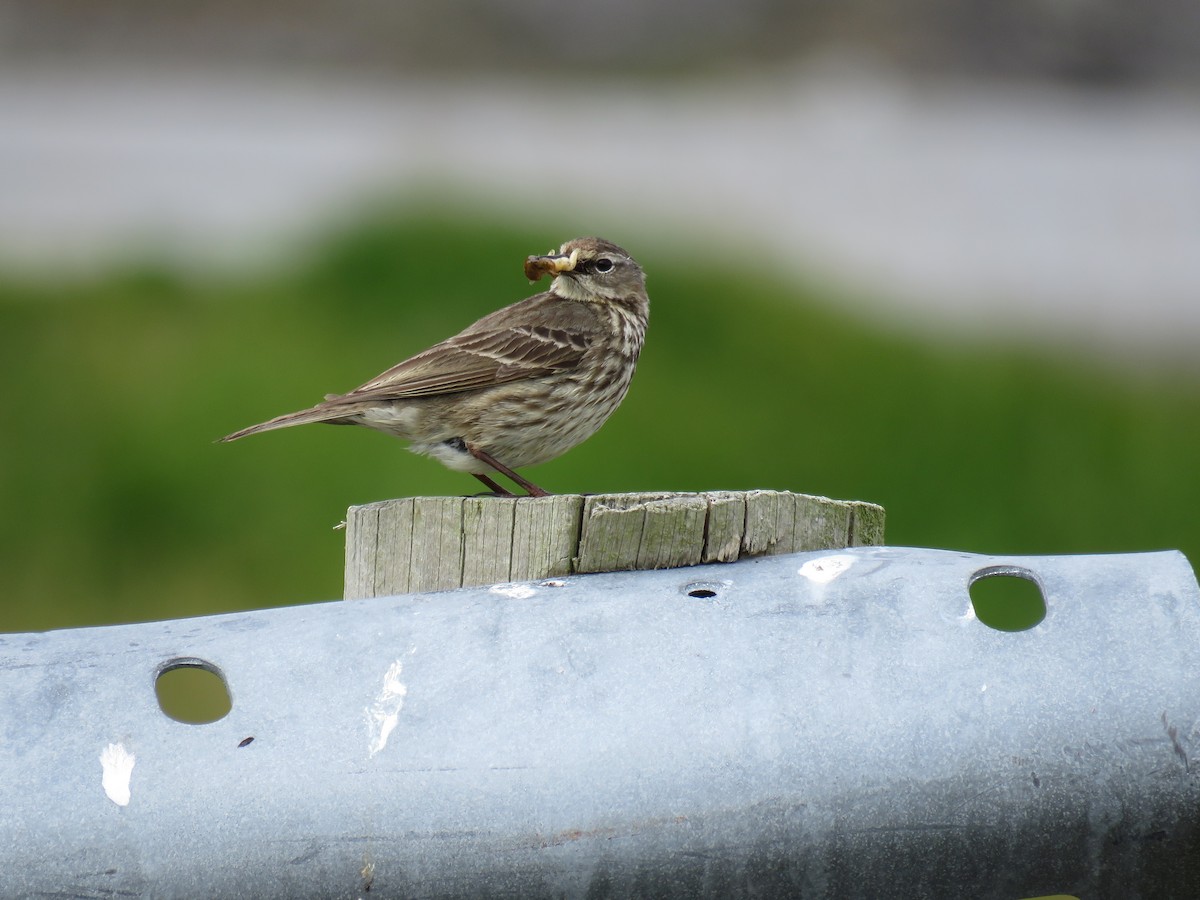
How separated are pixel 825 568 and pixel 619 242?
9.17 m

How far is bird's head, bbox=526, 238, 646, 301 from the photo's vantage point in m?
6.51

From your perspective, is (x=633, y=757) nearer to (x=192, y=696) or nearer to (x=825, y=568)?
(x=825, y=568)

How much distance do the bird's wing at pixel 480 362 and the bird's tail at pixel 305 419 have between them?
75 millimetres

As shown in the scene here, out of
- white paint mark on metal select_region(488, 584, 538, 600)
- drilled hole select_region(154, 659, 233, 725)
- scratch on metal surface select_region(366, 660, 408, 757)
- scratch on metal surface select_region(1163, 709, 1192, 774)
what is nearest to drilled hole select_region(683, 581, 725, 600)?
white paint mark on metal select_region(488, 584, 538, 600)

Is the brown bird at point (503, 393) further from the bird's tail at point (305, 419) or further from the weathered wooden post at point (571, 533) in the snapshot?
the weathered wooden post at point (571, 533)

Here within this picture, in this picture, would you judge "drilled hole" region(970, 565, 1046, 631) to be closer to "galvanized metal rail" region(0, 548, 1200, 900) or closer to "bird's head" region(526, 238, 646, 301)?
"bird's head" region(526, 238, 646, 301)

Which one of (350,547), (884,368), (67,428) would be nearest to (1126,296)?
(884,368)

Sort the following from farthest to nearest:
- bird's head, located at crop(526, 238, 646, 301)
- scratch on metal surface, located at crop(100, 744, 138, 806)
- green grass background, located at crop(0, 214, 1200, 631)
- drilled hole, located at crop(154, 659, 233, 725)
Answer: green grass background, located at crop(0, 214, 1200, 631) → drilled hole, located at crop(154, 659, 233, 725) → bird's head, located at crop(526, 238, 646, 301) → scratch on metal surface, located at crop(100, 744, 138, 806)

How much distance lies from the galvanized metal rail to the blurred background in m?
6.57

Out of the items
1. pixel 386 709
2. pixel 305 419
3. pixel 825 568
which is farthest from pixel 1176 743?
pixel 305 419

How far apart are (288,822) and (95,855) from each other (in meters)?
0.31

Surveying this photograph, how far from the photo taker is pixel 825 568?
10.5ft

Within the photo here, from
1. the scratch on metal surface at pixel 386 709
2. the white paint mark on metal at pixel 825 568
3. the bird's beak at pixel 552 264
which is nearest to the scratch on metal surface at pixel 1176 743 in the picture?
the white paint mark on metal at pixel 825 568

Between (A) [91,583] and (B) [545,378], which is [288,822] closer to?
(B) [545,378]
